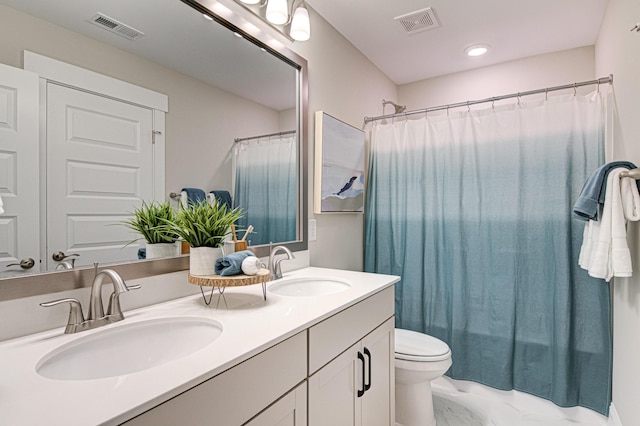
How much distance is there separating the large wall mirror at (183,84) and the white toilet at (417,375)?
807 mm

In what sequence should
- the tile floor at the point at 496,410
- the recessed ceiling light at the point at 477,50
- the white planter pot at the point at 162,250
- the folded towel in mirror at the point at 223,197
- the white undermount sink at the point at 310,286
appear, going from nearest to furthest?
the white planter pot at the point at 162,250
the folded towel in mirror at the point at 223,197
the white undermount sink at the point at 310,286
the tile floor at the point at 496,410
the recessed ceiling light at the point at 477,50

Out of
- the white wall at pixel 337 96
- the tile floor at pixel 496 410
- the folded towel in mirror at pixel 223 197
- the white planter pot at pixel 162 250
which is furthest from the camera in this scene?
the white wall at pixel 337 96

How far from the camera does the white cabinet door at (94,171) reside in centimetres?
94

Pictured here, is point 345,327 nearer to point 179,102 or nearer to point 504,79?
point 179,102

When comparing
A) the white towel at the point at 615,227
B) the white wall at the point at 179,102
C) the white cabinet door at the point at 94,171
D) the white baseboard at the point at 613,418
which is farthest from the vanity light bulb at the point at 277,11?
the white baseboard at the point at 613,418

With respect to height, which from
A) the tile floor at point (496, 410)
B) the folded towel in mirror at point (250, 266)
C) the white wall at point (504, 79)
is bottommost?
the tile floor at point (496, 410)

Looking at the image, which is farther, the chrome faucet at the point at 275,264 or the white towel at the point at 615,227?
the chrome faucet at the point at 275,264

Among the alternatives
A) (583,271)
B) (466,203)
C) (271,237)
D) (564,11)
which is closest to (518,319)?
(583,271)

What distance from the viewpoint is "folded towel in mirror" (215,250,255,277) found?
3.62 ft

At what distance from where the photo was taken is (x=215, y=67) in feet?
4.72

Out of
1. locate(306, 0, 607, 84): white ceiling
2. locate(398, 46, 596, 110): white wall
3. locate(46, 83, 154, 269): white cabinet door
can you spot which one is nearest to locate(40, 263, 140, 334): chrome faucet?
locate(46, 83, 154, 269): white cabinet door

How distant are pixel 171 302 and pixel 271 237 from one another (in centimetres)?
63

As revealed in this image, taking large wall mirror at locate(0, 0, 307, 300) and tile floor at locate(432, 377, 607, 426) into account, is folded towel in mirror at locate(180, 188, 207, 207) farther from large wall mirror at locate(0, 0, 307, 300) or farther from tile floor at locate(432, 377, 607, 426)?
tile floor at locate(432, 377, 607, 426)

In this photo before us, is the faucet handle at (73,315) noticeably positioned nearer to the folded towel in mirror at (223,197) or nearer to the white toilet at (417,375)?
the folded towel in mirror at (223,197)
